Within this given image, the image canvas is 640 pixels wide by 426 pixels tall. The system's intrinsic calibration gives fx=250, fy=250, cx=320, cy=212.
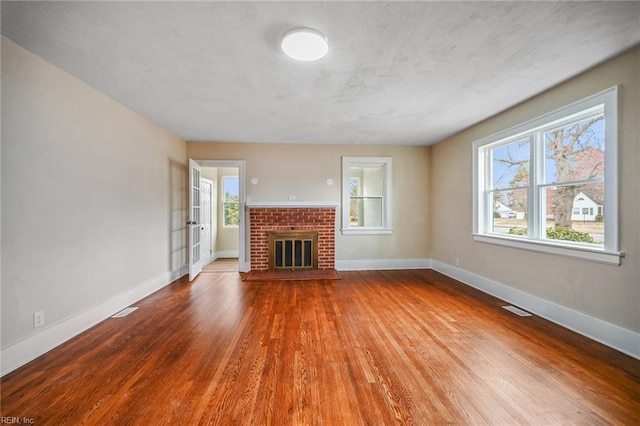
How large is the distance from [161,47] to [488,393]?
3295 millimetres

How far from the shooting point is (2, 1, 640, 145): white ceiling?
61.3 inches

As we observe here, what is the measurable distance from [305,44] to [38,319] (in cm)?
298

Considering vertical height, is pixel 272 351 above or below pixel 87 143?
below

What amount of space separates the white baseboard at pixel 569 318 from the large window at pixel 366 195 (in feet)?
6.23

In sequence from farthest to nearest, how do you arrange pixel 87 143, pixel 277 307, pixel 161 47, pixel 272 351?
1. pixel 277 307
2. pixel 87 143
3. pixel 272 351
4. pixel 161 47

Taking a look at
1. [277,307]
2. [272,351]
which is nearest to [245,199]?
[277,307]

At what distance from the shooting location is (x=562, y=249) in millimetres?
2502

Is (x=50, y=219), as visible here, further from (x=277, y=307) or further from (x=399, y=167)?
(x=399, y=167)

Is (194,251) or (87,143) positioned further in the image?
(194,251)

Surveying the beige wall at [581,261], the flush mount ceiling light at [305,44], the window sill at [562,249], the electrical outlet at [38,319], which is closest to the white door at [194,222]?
the electrical outlet at [38,319]

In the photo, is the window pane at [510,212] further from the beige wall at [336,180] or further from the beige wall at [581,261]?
the beige wall at [336,180]

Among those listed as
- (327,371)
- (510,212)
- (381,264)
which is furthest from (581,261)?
(381,264)

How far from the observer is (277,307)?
9.75 ft

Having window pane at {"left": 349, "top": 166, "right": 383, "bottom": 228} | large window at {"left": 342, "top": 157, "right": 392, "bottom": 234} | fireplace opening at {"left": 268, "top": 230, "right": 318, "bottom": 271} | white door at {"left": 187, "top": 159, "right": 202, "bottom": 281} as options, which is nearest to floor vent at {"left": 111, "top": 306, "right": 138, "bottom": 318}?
white door at {"left": 187, "top": 159, "right": 202, "bottom": 281}
